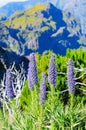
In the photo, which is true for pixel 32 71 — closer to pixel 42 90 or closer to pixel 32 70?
pixel 32 70

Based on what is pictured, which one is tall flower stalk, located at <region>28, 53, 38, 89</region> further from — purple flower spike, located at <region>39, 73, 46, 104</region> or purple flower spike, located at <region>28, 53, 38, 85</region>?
purple flower spike, located at <region>39, 73, 46, 104</region>

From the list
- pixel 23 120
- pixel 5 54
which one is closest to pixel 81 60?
pixel 23 120

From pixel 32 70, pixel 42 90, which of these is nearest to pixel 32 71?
pixel 32 70

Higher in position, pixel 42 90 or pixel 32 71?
pixel 32 71

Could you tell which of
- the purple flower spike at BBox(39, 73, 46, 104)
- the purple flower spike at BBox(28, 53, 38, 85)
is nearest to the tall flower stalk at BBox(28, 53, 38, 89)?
the purple flower spike at BBox(28, 53, 38, 85)

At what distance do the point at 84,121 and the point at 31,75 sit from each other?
79.5 inches

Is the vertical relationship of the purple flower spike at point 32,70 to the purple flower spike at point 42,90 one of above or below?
above

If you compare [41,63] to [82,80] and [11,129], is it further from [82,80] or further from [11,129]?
[11,129]

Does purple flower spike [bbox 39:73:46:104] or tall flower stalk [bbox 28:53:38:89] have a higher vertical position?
→ tall flower stalk [bbox 28:53:38:89]

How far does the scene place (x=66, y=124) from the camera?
5191 millimetres

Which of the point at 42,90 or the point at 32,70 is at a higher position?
the point at 32,70

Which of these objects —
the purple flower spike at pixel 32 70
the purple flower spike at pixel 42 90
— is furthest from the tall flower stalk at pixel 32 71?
the purple flower spike at pixel 42 90

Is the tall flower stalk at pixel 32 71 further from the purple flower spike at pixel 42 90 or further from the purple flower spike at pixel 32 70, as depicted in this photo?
the purple flower spike at pixel 42 90

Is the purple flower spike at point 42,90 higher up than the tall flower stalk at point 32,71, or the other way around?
the tall flower stalk at point 32,71
